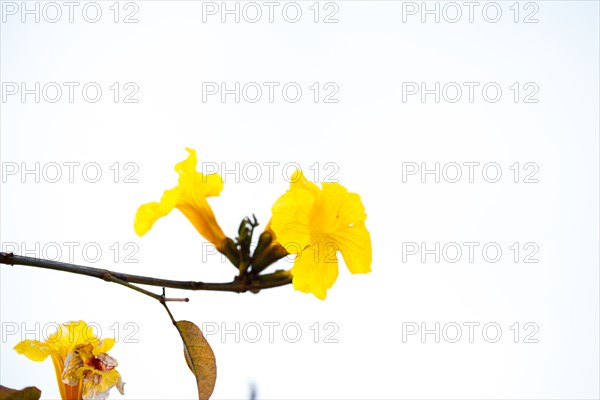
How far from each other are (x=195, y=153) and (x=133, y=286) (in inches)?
10.7

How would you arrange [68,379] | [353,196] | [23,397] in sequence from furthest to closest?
[353,196], [68,379], [23,397]

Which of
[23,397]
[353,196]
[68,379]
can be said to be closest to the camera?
[23,397]

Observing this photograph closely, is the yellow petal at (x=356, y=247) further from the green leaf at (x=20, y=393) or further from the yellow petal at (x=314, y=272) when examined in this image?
the green leaf at (x=20, y=393)

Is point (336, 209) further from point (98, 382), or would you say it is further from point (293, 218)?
point (98, 382)

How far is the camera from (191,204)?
2.54 feet

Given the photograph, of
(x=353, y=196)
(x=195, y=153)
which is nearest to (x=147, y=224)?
(x=195, y=153)

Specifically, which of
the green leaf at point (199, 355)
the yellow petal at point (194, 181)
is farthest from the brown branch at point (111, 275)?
the yellow petal at point (194, 181)

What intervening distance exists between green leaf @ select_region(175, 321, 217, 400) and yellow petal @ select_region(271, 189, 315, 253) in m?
0.13

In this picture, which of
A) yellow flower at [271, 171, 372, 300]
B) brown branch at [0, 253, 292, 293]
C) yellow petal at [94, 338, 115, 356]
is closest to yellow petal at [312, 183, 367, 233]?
yellow flower at [271, 171, 372, 300]

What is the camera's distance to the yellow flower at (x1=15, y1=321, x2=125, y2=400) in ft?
1.79

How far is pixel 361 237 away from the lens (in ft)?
2.18

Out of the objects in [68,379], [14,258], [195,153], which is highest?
[195,153]

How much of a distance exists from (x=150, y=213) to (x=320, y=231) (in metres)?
0.21

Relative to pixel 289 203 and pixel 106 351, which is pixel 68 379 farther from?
pixel 289 203
